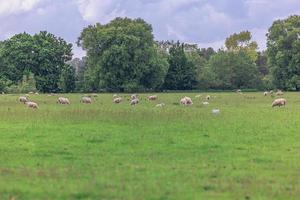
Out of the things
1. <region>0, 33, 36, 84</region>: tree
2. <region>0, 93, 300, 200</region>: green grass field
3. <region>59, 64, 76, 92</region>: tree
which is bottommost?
<region>0, 93, 300, 200</region>: green grass field

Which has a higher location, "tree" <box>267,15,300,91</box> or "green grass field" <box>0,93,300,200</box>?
"tree" <box>267,15,300,91</box>

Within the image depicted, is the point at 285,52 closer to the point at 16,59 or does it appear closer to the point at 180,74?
the point at 180,74

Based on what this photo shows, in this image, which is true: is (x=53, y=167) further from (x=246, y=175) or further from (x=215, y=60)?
(x=215, y=60)

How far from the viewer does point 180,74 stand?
112625 millimetres

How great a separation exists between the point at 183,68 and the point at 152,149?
94.1 meters

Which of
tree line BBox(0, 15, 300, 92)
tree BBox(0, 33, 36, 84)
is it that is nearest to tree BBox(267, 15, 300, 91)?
tree line BBox(0, 15, 300, 92)

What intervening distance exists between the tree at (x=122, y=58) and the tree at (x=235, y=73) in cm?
1935

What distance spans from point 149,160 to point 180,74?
96.2 m

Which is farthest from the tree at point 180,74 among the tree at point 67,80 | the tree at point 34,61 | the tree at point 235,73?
the tree at point 34,61

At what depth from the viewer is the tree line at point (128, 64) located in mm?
99500

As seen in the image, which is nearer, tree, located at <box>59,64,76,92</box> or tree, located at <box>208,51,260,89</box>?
tree, located at <box>59,64,76,92</box>

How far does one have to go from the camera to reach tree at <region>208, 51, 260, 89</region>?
11625cm

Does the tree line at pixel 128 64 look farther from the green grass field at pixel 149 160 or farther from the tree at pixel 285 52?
the green grass field at pixel 149 160

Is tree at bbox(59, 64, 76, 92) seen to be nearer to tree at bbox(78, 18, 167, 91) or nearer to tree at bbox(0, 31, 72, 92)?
tree at bbox(0, 31, 72, 92)
